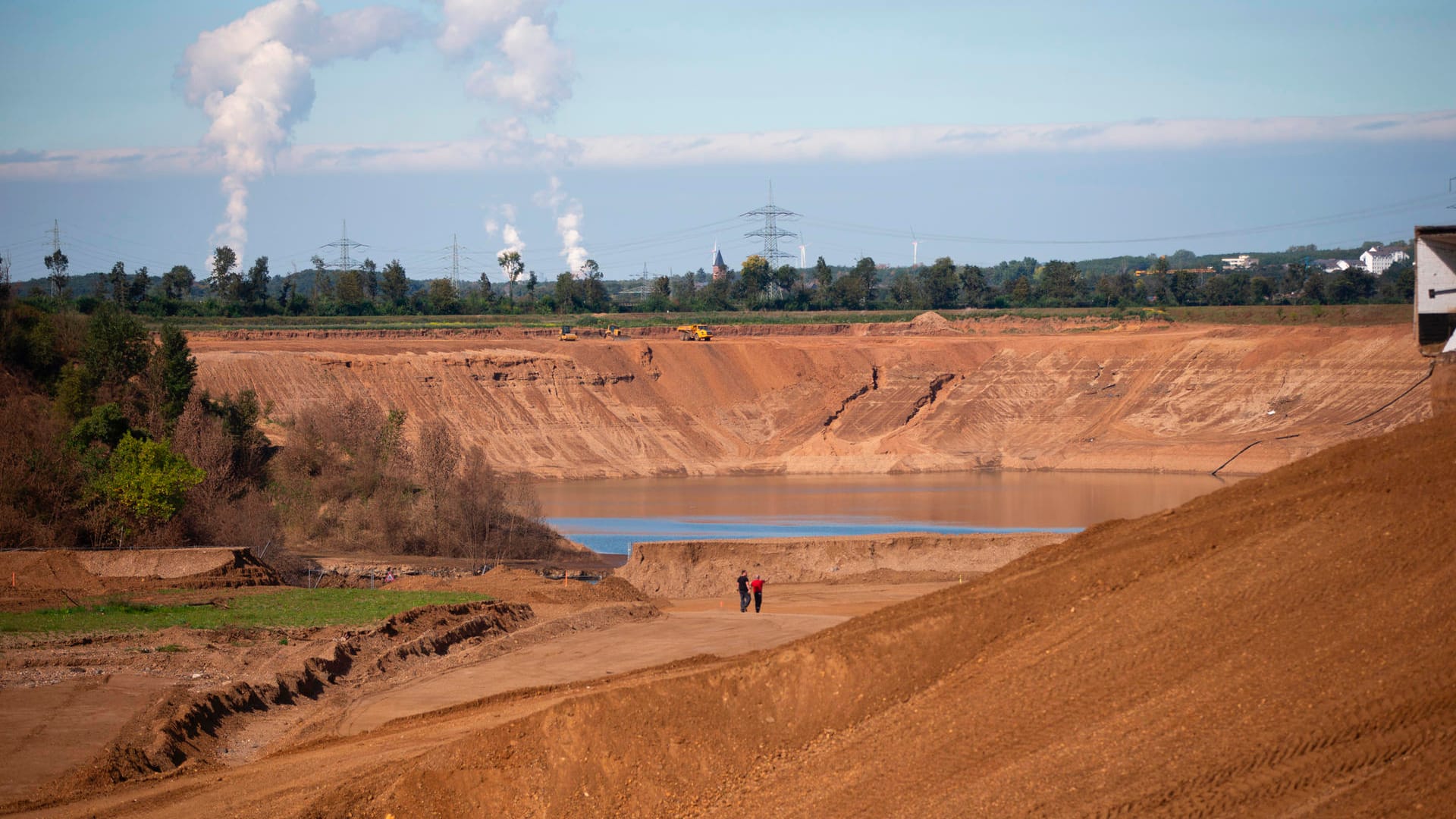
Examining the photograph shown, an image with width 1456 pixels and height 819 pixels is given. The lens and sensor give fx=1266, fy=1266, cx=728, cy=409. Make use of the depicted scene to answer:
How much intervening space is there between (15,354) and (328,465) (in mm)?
13281

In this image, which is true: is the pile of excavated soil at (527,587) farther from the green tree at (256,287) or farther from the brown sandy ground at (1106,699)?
the green tree at (256,287)

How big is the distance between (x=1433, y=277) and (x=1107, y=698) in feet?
29.2

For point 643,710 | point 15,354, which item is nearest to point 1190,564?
point 643,710

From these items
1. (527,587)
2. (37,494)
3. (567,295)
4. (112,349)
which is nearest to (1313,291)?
(567,295)

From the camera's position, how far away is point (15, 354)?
48.5m

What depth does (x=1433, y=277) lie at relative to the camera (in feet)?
51.3

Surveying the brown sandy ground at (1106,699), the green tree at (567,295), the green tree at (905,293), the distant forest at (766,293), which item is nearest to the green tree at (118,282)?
the distant forest at (766,293)

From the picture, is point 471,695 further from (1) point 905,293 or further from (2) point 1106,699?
(1) point 905,293

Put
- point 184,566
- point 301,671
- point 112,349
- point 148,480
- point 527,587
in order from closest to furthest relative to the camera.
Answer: point 301,671 < point 184,566 < point 527,587 < point 148,480 < point 112,349

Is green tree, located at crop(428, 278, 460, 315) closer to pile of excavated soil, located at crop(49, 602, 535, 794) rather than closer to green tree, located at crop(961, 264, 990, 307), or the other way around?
green tree, located at crop(961, 264, 990, 307)

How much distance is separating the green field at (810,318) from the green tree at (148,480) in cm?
5599

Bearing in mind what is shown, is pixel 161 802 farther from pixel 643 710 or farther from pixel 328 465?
pixel 328 465

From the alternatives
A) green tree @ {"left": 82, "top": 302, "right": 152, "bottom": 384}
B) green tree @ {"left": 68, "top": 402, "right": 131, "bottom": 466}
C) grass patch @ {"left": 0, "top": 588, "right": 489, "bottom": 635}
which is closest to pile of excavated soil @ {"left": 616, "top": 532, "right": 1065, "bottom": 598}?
grass patch @ {"left": 0, "top": 588, "right": 489, "bottom": 635}

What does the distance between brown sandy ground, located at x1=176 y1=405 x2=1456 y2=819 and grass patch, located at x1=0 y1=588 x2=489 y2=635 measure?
12173 mm
